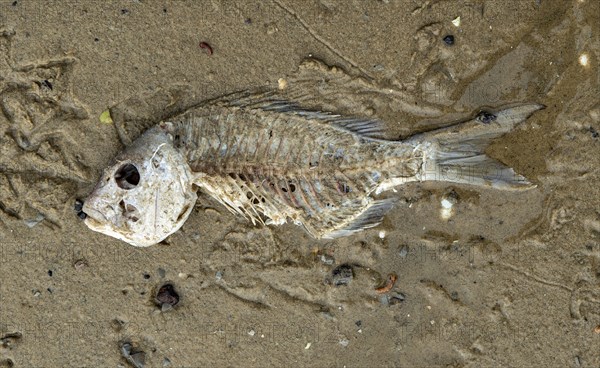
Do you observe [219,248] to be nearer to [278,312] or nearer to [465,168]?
[278,312]

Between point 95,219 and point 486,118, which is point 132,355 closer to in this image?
point 95,219

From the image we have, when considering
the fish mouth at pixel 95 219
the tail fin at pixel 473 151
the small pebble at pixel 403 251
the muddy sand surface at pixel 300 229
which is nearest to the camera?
the fish mouth at pixel 95 219

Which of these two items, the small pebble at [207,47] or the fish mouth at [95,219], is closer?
the fish mouth at [95,219]

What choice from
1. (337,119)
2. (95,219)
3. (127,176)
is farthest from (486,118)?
(95,219)

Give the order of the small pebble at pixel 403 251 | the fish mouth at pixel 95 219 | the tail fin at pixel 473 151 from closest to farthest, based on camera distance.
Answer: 1. the fish mouth at pixel 95 219
2. the tail fin at pixel 473 151
3. the small pebble at pixel 403 251

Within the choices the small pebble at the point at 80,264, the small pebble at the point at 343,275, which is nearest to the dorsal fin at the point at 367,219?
the small pebble at the point at 343,275

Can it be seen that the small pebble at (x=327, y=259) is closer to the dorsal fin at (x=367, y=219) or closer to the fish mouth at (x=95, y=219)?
the dorsal fin at (x=367, y=219)

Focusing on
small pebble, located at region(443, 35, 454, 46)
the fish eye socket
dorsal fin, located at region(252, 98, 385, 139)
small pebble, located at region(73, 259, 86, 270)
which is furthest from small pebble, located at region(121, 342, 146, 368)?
small pebble, located at region(443, 35, 454, 46)
